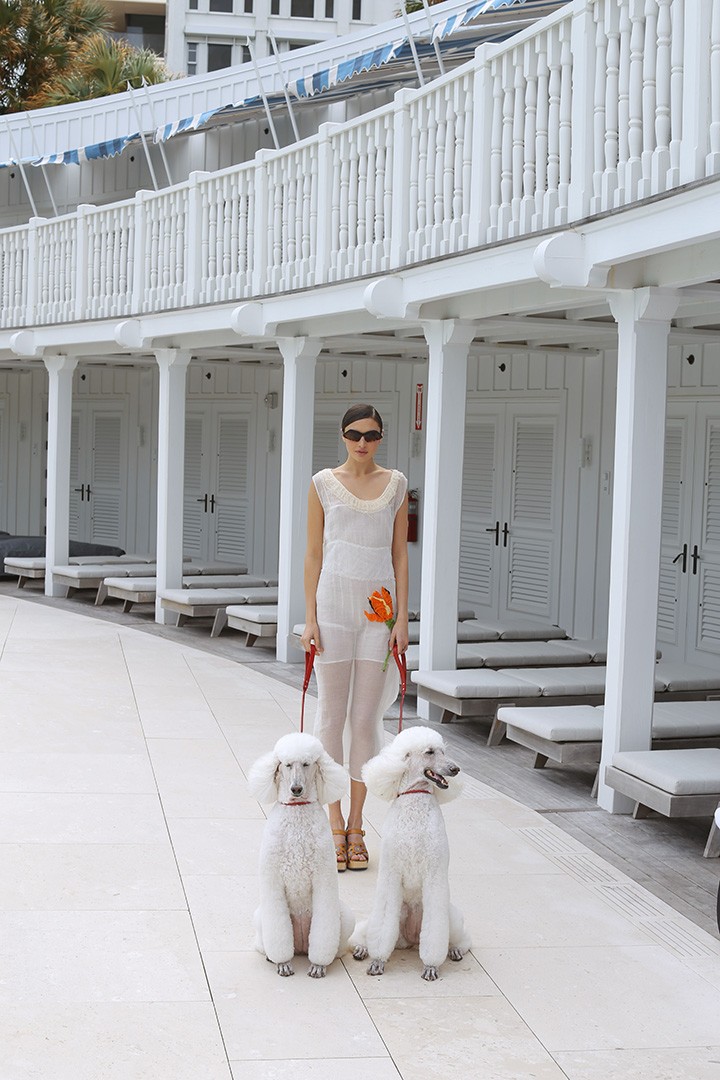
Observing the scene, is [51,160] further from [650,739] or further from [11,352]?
[650,739]

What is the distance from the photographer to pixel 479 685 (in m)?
9.77

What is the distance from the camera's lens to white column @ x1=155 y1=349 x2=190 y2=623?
52.6 feet

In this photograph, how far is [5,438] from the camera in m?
25.1

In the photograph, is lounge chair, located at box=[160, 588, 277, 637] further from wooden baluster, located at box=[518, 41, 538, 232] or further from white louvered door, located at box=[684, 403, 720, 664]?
wooden baluster, located at box=[518, 41, 538, 232]

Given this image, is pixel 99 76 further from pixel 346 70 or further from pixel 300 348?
pixel 300 348

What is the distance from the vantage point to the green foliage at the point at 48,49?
33312 millimetres

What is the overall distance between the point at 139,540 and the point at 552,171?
1526 centimetres

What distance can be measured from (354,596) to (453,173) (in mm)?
4299

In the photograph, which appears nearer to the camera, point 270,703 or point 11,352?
point 270,703

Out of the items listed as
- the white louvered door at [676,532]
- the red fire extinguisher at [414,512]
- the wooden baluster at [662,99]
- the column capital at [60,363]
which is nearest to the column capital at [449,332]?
the white louvered door at [676,532]

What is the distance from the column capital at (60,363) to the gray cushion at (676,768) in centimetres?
1238

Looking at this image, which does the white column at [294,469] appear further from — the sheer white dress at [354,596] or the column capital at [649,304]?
the sheer white dress at [354,596]

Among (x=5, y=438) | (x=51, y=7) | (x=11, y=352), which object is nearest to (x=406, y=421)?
(x=11, y=352)

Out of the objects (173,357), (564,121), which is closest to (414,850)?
(564,121)
